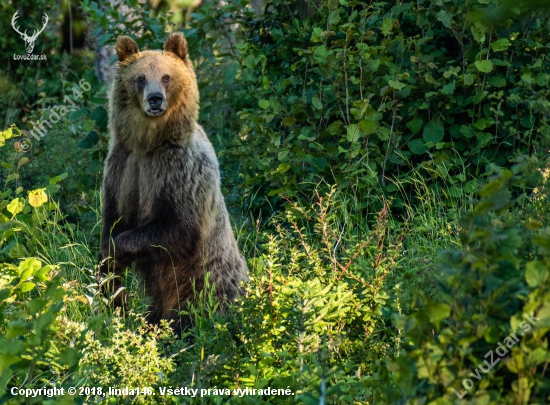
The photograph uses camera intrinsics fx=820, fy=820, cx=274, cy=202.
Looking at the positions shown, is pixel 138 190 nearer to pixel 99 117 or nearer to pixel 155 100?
pixel 155 100

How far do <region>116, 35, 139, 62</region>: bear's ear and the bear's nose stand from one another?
520 mm

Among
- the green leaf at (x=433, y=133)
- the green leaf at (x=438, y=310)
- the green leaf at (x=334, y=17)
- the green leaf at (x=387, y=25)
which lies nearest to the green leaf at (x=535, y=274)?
the green leaf at (x=438, y=310)

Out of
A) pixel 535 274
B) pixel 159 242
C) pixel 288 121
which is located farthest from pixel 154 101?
pixel 535 274

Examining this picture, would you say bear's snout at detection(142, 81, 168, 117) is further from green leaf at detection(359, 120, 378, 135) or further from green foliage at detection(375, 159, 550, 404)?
green foliage at detection(375, 159, 550, 404)

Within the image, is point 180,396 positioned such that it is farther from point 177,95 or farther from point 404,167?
point 404,167

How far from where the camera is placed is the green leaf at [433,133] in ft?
19.9

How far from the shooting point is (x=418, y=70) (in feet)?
20.1

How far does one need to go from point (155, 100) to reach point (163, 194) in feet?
2.04

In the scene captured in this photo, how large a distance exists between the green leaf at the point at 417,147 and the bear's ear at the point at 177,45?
1811 mm

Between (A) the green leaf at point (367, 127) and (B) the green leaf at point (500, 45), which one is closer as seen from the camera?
(B) the green leaf at point (500, 45)

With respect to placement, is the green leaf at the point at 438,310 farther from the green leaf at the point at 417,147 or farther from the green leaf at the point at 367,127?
the green leaf at the point at 417,147

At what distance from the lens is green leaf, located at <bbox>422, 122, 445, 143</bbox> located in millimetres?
6078

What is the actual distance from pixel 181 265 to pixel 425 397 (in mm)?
3004

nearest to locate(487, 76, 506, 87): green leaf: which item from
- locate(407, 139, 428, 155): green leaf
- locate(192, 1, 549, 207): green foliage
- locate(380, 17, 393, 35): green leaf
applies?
locate(192, 1, 549, 207): green foliage
